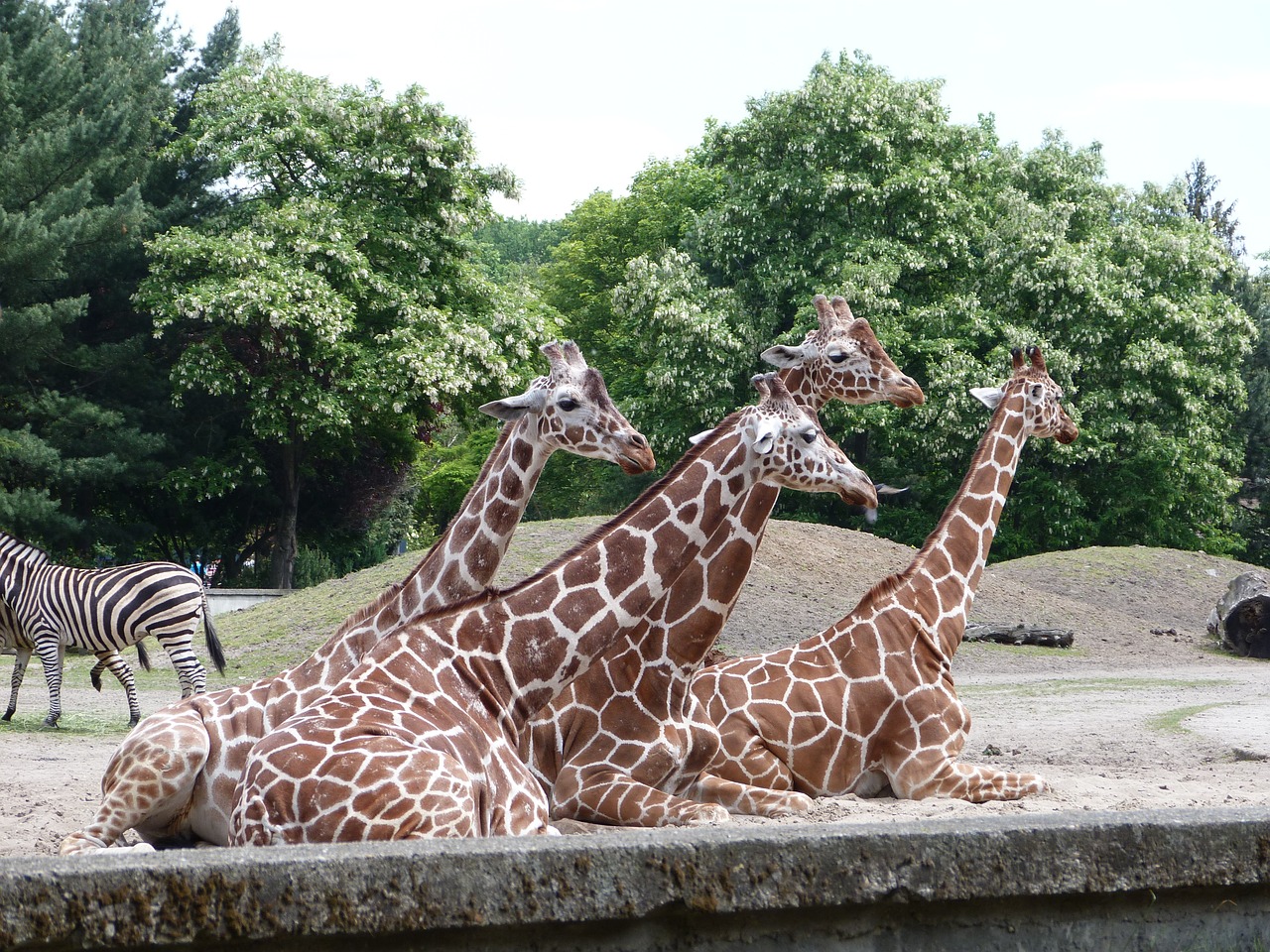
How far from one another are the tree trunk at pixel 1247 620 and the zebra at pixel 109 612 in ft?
55.1

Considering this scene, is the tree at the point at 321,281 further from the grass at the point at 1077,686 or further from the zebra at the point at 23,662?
the grass at the point at 1077,686

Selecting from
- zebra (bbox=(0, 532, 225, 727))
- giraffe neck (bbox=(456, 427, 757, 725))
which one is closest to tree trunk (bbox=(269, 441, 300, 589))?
zebra (bbox=(0, 532, 225, 727))

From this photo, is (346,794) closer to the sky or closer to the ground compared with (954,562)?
closer to the ground

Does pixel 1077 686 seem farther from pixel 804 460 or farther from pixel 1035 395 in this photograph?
pixel 804 460

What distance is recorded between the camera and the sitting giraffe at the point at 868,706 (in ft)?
24.5

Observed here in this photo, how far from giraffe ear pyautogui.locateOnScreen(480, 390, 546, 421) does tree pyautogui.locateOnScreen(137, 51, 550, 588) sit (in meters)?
22.0

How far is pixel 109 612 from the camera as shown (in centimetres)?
1305

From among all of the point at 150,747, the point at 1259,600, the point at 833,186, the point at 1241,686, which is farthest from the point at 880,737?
the point at 833,186

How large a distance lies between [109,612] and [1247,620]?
17.8 m

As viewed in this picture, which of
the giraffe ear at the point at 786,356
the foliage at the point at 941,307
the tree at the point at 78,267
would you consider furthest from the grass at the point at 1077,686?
the tree at the point at 78,267

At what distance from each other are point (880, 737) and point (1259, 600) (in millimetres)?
17139

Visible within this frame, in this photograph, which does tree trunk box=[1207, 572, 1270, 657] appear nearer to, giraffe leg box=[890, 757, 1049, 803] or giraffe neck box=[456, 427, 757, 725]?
giraffe leg box=[890, 757, 1049, 803]

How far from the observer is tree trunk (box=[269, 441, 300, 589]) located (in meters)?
32.9

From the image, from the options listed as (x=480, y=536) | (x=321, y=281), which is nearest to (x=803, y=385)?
(x=480, y=536)
